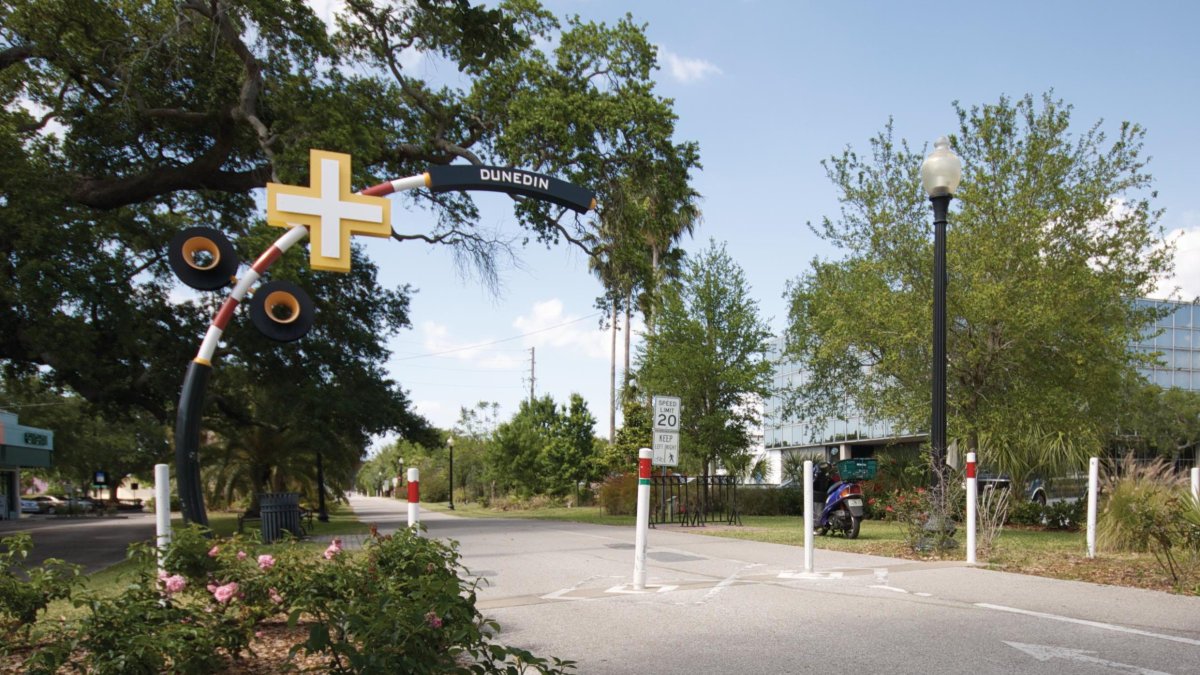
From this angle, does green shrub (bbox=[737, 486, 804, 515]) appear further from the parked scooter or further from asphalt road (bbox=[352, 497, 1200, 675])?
asphalt road (bbox=[352, 497, 1200, 675])

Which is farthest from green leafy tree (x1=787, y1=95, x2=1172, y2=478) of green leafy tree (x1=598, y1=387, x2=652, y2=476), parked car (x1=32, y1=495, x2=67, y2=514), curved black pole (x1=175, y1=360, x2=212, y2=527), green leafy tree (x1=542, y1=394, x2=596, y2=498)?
parked car (x1=32, y1=495, x2=67, y2=514)

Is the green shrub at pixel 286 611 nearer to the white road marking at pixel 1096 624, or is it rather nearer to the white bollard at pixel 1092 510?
the white road marking at pixel 1096 624

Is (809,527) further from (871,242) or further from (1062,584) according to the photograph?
(871,242)

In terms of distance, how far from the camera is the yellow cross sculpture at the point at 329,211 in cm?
716

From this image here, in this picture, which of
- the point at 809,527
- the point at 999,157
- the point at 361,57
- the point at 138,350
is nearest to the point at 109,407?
the point at 138,350

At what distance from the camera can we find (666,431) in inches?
542

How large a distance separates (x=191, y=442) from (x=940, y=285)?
9.60 meters

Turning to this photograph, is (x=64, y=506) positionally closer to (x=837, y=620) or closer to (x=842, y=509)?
(x=842, y=509)

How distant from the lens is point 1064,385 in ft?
56.4

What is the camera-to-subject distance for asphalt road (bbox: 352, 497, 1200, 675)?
524 cm

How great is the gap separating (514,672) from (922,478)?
61.1 feet

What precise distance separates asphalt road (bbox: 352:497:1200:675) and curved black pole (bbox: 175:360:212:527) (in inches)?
92.3

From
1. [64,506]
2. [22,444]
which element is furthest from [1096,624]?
[64,506]

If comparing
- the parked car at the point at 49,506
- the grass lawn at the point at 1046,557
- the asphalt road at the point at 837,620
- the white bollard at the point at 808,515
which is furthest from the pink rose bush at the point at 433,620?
the parked car at the point at 49,506
